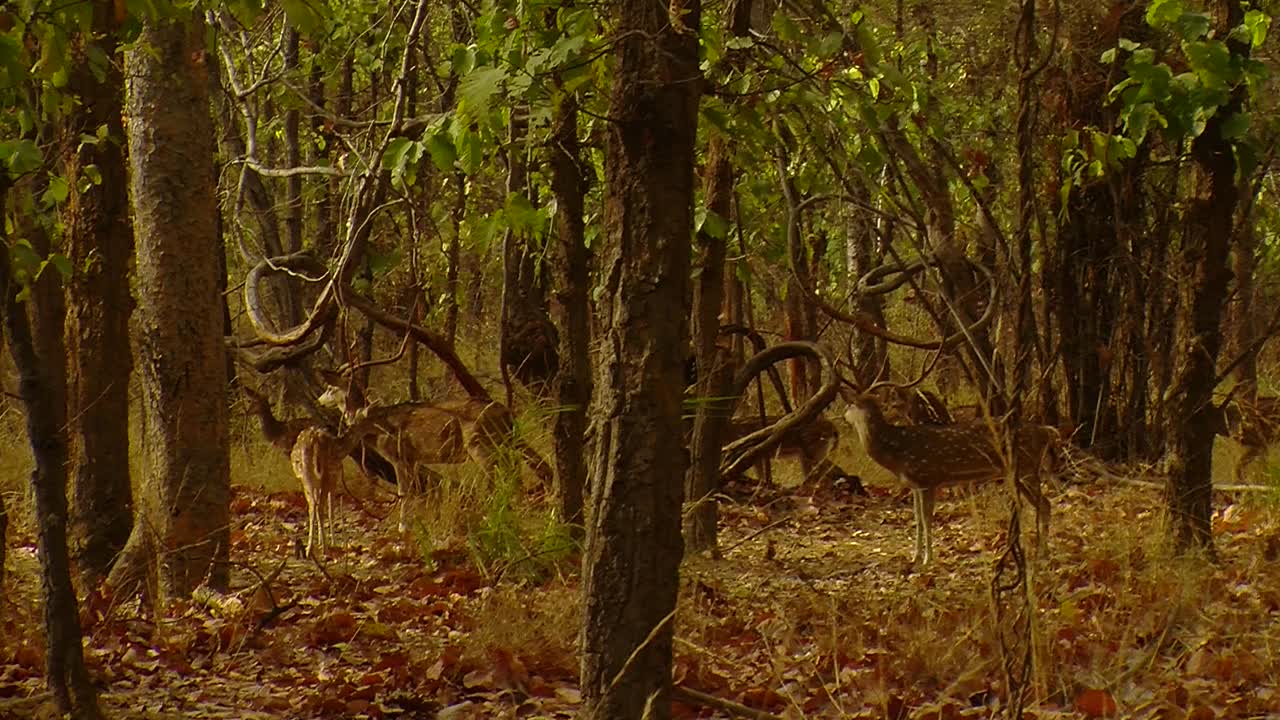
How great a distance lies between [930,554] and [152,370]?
4382 mm

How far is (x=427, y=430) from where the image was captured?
429 inches

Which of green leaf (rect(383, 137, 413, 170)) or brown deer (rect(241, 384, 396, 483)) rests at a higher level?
green leaf (rect(383, 137, 413, 170))

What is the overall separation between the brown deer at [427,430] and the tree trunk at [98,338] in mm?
2195

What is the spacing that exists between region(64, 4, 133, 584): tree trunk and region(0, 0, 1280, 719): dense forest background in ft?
0.07

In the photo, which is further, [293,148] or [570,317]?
[293,148]

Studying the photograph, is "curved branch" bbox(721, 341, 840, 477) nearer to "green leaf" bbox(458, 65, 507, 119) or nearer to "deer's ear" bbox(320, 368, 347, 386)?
"deer's ear" bbox(320, 368, 347, 386)

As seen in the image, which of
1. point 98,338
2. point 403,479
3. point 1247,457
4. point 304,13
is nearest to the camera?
point 304,13

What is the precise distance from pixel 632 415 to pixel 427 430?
653 centimetres

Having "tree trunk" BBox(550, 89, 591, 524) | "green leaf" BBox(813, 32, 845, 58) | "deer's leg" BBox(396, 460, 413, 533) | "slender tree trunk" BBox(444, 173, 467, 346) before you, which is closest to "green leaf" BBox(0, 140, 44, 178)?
"green leaf" BBox(813, 32, 845, 58)

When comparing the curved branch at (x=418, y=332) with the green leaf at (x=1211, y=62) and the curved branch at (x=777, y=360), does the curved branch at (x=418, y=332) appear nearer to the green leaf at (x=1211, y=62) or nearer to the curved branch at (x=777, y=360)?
the curved branch at (x=777, y=360)

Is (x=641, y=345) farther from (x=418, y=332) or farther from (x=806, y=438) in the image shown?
(x=806, y=438)

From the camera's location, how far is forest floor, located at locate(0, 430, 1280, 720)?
233 inches

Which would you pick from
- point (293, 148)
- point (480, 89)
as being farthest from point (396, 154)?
point (293, 148)

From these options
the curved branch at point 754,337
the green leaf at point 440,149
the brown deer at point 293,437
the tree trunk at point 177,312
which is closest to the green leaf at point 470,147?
the green leaf at point 440,149
